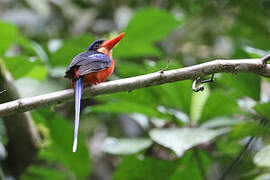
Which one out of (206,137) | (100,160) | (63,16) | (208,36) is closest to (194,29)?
(208,36)

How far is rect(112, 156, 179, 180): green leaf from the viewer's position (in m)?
2.81

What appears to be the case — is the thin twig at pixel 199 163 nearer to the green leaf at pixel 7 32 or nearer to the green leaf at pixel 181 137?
the green leaf at pixel 181 137

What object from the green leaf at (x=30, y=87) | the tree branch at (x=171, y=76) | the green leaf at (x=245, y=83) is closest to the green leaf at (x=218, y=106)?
the green leaf at (x=245, y=83)

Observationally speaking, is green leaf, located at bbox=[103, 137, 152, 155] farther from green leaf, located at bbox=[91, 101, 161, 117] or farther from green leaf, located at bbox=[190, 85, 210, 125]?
green leaf, located at bbox=[190, 85, 210, 125]

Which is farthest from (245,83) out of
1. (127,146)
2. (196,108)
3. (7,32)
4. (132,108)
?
(7,32)

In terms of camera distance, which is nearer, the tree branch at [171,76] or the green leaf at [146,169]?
the tree branch at [171,76]

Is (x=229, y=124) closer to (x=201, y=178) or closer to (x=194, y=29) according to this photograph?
(x=201, y=178)

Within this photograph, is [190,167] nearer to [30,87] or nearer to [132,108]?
[132,108]

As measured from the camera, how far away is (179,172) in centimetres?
276

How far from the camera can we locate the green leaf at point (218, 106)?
2.57 metres

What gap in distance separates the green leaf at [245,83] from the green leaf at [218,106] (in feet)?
0.37

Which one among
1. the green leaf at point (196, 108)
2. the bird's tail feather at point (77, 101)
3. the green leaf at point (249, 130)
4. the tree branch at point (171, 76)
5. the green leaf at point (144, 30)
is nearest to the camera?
the tree branch at point (171, 76)

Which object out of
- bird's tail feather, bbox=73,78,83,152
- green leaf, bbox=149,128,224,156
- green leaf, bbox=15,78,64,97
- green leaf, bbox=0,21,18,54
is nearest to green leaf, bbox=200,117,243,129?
green leaf, bbox=149,128,224,156

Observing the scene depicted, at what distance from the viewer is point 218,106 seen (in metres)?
2.64
